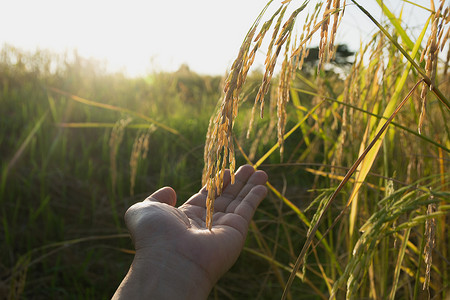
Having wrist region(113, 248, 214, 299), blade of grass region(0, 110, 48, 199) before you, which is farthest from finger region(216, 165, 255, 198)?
blade of grass region(0, 110, 48, 199)

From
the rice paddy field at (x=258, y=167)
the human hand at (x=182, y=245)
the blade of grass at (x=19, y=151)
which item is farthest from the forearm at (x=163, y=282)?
the blade of grass at (x=19, y=151)

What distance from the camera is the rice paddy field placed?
127 centimetres

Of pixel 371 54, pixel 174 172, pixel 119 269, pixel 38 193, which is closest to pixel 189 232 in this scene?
pixel 371 54

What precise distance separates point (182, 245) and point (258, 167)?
171 centimetres

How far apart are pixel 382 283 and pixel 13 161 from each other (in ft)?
8.82

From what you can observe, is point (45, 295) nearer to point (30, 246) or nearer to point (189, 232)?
point (30, 246)

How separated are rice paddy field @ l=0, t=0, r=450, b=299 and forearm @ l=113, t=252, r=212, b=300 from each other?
11.9 inches

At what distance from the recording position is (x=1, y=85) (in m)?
4.47

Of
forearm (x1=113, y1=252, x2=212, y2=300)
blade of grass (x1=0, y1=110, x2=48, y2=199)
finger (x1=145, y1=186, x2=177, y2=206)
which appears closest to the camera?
forearm (x1=113, y1=252, x2=212, y2=300)

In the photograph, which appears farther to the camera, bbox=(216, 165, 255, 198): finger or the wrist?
bbox=(216, 165, 255, 198): finger

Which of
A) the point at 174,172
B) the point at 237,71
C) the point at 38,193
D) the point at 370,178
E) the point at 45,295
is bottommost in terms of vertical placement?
the point at 45,295

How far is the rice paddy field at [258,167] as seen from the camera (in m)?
1.27

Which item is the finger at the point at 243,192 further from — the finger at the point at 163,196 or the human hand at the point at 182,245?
the finger at the point at 163,196

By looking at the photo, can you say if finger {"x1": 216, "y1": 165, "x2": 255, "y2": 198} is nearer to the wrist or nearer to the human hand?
the human hand
